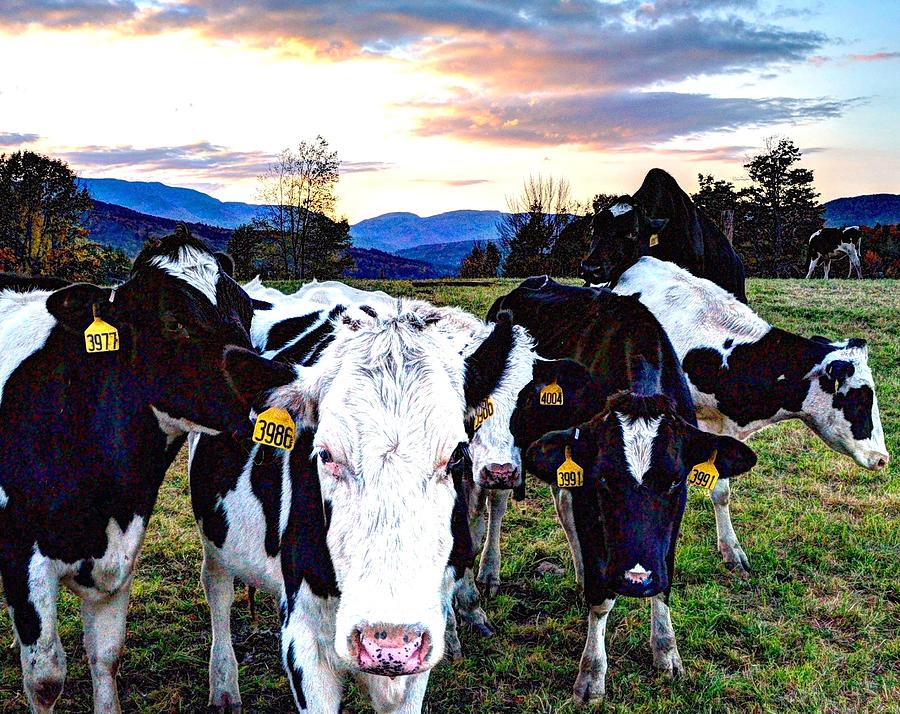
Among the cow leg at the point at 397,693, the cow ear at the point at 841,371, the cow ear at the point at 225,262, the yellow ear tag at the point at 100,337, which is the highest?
the cow ear at the point at 225,262

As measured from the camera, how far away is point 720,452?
4.34 metres

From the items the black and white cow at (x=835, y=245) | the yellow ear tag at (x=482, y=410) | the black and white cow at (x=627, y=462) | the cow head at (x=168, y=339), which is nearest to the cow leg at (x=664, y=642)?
the black and white cow at (x=627, y=462)

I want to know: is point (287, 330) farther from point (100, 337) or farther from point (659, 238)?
point (659, 238)

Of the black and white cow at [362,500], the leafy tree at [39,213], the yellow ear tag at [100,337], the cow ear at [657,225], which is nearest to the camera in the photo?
the black and white cow at [362,500]

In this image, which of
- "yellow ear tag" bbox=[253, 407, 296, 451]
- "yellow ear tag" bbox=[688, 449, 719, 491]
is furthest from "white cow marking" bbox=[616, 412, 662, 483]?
"yellow ear tag" bbox=[253, 407, 296, 451]

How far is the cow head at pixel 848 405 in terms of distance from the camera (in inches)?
241

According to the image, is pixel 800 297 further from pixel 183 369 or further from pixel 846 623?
pixel 183 369

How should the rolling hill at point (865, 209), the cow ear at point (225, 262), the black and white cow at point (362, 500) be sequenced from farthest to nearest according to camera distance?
1. the rolling hill at point (865, 209)
2. the cow ear at point (225, 262)
3. the black and white cow at point (362, 500)

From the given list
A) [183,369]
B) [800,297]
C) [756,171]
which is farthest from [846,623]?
[756,171]

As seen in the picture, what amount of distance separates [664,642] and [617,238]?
5439 millimetres

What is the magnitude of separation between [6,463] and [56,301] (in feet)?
2.66

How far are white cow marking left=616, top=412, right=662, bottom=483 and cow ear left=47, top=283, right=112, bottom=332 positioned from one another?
2.82 metres

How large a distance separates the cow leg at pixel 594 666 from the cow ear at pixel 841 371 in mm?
3051

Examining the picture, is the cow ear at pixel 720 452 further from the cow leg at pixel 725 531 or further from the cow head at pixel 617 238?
the cow head at pixel 617 238
